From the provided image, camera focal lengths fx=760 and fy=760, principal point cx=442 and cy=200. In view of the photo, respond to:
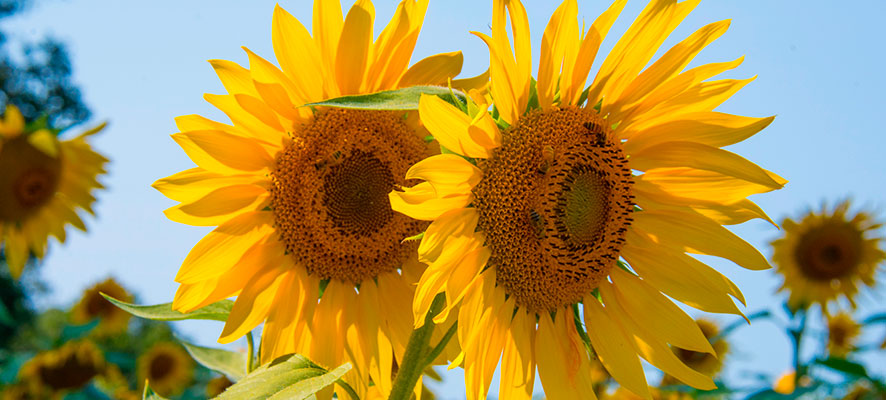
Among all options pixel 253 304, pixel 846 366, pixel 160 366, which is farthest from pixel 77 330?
pixel 846 366

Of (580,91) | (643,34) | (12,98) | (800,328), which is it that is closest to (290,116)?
(580,91)

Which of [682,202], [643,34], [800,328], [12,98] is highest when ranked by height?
[643,34]

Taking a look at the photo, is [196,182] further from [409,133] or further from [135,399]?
[135,399]

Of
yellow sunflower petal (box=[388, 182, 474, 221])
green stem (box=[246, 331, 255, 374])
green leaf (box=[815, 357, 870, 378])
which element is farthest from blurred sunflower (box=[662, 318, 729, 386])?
yellow sunflower petal (box=[388, 182, 474, 221])

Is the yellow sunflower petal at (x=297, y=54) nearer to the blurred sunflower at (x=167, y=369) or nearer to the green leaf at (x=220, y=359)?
the green leaf at (x=220, y=359)

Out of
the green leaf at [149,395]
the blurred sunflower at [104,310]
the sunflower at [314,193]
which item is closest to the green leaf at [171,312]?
the sunflower at [314,193]

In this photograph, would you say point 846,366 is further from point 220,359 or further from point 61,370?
point 61,370
